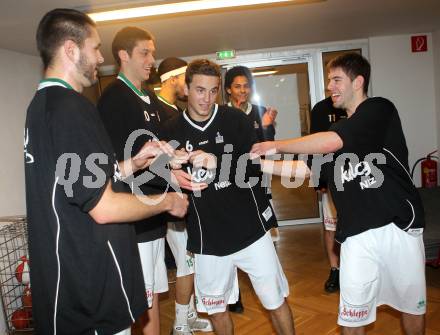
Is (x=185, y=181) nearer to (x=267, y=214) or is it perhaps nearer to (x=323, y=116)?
(x=267, y=214)

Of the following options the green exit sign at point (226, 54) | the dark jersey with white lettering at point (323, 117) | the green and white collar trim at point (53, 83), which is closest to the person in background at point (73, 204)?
the green and white collar trim at point (53, 83)

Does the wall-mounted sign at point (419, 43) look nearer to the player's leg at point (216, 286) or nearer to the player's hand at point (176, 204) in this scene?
the player's leg at point (216, 286)

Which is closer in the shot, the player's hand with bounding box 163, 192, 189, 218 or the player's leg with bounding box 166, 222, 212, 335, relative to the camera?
the player's hand with bounding box 163, 192, 189, 218

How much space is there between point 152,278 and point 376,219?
4.09 ft

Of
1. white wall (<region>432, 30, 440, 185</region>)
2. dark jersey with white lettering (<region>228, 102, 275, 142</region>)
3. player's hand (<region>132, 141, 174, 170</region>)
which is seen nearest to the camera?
player's hand (<region>132, 141, 174, 170</region>)

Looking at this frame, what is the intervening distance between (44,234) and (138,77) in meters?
1.23

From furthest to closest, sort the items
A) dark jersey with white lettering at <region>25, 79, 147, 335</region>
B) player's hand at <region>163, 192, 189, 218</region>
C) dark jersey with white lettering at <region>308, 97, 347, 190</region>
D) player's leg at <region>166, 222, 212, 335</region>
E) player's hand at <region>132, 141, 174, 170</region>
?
1. dark jersey with white lettering at <region>308, 97, 347, 190</region>
2. player's leg at <region>166, 222, 212, 335</region>
3. player's hand at <region>132, 141, 174, 170</region>
4. player's hand at <region>163, 192, 189, 218</region>
5. dark jersey with white lettering at <region>25, 79, 147, 335</region>

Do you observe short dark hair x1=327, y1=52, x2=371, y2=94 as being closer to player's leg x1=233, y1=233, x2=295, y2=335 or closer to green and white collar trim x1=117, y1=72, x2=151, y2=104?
player's leg x1=233, y1=233, x2=295, y2=335

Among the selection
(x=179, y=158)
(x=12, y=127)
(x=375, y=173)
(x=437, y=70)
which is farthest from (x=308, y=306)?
(x=437, y=70)

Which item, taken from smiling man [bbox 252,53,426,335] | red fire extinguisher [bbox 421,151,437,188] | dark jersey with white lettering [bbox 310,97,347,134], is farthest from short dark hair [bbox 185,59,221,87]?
red fire extinguisher [bbox 421,151,437,188]

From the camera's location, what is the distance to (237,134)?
7.34 ft

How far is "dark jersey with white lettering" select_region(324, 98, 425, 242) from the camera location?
194 cm

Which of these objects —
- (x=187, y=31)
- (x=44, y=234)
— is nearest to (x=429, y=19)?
(x=187, y=31)

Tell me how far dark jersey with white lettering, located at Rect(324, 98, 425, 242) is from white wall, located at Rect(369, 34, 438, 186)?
3.95m
